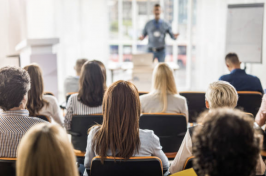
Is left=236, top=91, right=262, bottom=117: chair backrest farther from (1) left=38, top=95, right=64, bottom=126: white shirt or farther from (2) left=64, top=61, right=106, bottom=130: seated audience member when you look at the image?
(1) left=38, top=95, right=64, bottom=126: white shirt

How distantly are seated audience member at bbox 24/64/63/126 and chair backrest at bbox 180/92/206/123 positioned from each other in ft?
4.70

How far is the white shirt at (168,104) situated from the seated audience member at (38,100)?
849mm

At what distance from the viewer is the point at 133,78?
5188mm

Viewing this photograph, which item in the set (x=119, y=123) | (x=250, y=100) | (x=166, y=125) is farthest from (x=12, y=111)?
(x=250, y=100)

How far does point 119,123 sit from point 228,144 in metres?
0.77

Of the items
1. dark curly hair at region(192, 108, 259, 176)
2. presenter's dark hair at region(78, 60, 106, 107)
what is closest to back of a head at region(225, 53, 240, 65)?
presenter's dark hair at region(78, 60, 106, 107)

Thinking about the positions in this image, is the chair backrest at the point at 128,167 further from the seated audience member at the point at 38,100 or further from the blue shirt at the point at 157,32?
the blue shirt at the point at 157,32

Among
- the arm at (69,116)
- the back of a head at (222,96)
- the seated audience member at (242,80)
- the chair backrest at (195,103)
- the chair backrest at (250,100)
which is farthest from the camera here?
the seated audience member at (242,80)

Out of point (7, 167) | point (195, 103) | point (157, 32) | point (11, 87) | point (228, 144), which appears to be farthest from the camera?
point (157, 32)

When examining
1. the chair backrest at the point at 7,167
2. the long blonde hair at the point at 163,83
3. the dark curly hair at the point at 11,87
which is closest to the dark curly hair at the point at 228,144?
the chair backrest at the point at 7,167

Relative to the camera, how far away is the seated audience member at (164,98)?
2.72 m

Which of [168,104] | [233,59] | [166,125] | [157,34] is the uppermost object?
[157,34]

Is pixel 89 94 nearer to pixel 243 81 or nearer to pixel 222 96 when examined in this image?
pixel 222 96

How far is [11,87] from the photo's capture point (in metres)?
1.74
